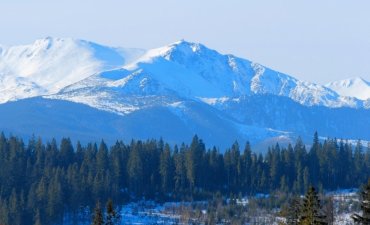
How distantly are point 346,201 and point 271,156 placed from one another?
87.9 ft

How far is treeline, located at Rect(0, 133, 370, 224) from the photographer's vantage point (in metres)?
148

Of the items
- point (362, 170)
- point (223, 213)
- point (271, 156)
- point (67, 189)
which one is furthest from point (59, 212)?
point (362, 170)

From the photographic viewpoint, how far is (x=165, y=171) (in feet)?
534

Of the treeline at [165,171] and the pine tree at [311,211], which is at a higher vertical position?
the treeline at [165,171]

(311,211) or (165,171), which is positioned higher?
(165,171)

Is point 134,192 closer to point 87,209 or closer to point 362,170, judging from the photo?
point 87,209

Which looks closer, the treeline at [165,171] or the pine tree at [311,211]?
the pine tree at [311,211]

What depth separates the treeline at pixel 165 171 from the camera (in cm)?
14812

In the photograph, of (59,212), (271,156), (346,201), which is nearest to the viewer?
(59,212)

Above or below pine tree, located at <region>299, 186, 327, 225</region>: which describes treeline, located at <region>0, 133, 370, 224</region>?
above

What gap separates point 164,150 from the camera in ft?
554

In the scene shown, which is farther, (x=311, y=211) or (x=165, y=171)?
(x=165, y=171)

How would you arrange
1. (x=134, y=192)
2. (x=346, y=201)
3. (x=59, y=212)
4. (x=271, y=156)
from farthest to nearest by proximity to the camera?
(x=271, y=156) < (x=134, y=192) < (x=346, y=201) < (x=59, y=212)

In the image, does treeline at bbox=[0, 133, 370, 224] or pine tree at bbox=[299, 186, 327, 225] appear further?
treeline at bbox=[0, 133, 370, 224]
